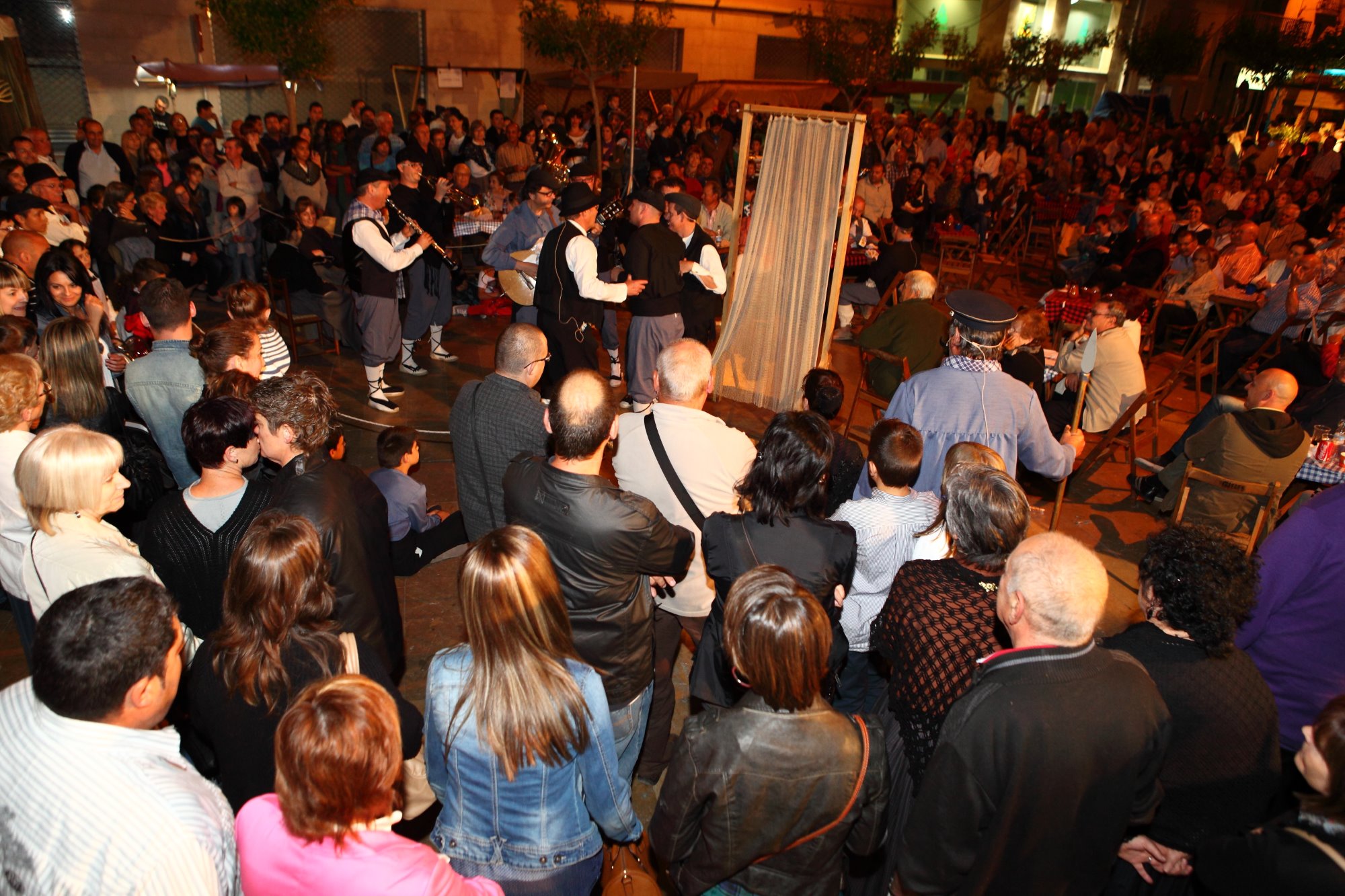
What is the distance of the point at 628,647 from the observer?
259cm

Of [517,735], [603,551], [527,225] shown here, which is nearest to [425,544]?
[603,551]

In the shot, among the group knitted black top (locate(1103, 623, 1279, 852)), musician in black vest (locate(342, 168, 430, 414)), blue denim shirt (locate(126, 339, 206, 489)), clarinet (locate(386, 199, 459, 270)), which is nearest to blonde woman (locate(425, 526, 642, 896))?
knitted black top (locate(1103, 623, 1279, 852))

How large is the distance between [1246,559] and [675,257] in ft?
13.4

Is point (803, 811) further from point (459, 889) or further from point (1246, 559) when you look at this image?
point (1246, 559)

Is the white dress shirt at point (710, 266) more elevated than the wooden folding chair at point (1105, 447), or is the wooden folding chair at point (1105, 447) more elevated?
the white dress shirt at point (710, 266)

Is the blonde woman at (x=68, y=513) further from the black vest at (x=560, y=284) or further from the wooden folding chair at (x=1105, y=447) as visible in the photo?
the wooden folding chair at (x=1105, y=447)

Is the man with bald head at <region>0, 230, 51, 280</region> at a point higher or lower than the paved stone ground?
higher

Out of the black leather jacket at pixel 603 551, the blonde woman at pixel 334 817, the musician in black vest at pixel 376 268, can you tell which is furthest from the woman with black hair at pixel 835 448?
the musician in black vest at pixel 376 268

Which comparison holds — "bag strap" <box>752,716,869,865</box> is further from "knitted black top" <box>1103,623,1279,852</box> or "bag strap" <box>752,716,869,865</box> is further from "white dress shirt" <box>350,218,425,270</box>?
"white dress shirt" <box>350,218,425,270</box>

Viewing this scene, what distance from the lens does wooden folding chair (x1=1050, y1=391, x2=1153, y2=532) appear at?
507 cm

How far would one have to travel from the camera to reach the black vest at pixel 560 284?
536 cm

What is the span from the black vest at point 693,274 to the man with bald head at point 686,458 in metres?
3.12

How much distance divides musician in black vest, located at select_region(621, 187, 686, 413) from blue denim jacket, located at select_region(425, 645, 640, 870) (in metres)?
3.58

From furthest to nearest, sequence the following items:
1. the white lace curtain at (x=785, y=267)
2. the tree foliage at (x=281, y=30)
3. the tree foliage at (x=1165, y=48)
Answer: the tree foliage at (x=1165, y=48)
the tree foliage at (x=281, y=30)
the white lace curtain at (x=785, y=267)
